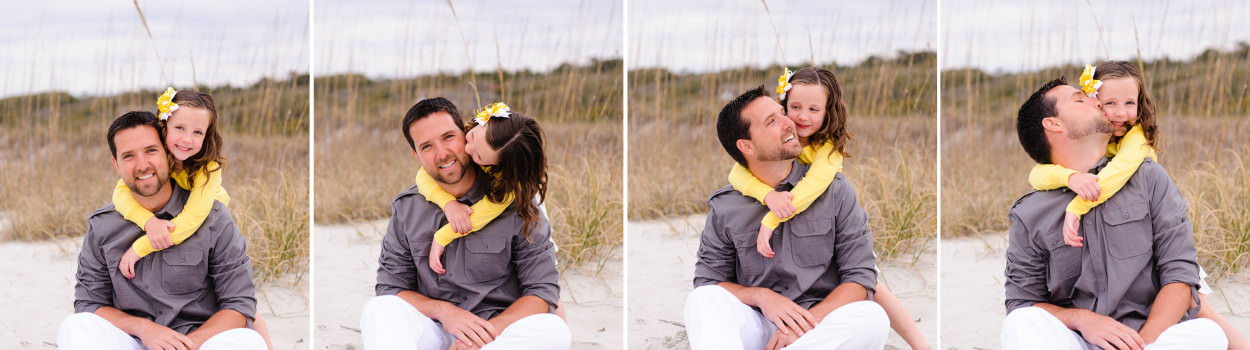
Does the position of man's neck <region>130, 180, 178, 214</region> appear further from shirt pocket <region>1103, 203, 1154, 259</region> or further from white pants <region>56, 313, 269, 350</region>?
shirt pocket <region>1103, 203, 1154, 259</region>

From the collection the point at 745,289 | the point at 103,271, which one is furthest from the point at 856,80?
the point at 103,271

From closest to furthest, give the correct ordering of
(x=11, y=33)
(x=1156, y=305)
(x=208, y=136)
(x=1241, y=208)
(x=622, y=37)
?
1. (x=1156, y=305)
2. (x=208, y=136)
3. (x=1241, y=208)
4. (x=622, y=37)
5. (x=11, y=33)

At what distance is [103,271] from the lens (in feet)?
11.4

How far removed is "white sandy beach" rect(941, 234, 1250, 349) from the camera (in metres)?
3.86

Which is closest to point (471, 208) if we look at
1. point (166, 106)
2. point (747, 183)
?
point (747, 183)

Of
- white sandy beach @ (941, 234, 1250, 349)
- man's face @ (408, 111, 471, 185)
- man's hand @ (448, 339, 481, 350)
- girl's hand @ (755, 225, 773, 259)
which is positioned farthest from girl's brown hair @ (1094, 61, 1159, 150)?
man's hand @ (448, 339, 481, 350)

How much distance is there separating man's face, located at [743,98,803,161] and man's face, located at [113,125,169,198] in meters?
2.01

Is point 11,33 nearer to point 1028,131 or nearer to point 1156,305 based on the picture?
point 1028,131

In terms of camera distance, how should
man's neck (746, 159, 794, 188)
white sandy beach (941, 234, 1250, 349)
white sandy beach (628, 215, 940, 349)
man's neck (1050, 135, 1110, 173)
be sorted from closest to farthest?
man's neck (1050, 135, 1110, 173) → man's neck (746, 159, 794, 188) → white sandy beach (941, 234, 1250, 349) → white sandy beach (628, 215, 940, 349)

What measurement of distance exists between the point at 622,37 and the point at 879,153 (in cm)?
113

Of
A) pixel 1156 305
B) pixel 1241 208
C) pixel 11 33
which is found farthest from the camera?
pixel 11 33

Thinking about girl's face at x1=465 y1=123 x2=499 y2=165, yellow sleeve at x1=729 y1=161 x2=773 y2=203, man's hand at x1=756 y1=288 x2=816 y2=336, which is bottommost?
man's hand at x1=756 y1=288 x2=816 y2=336

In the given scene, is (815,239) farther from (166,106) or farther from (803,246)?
(166,106)

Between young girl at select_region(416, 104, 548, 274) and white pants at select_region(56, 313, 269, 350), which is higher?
young girl at select_region(416, 104, 548, 274)
